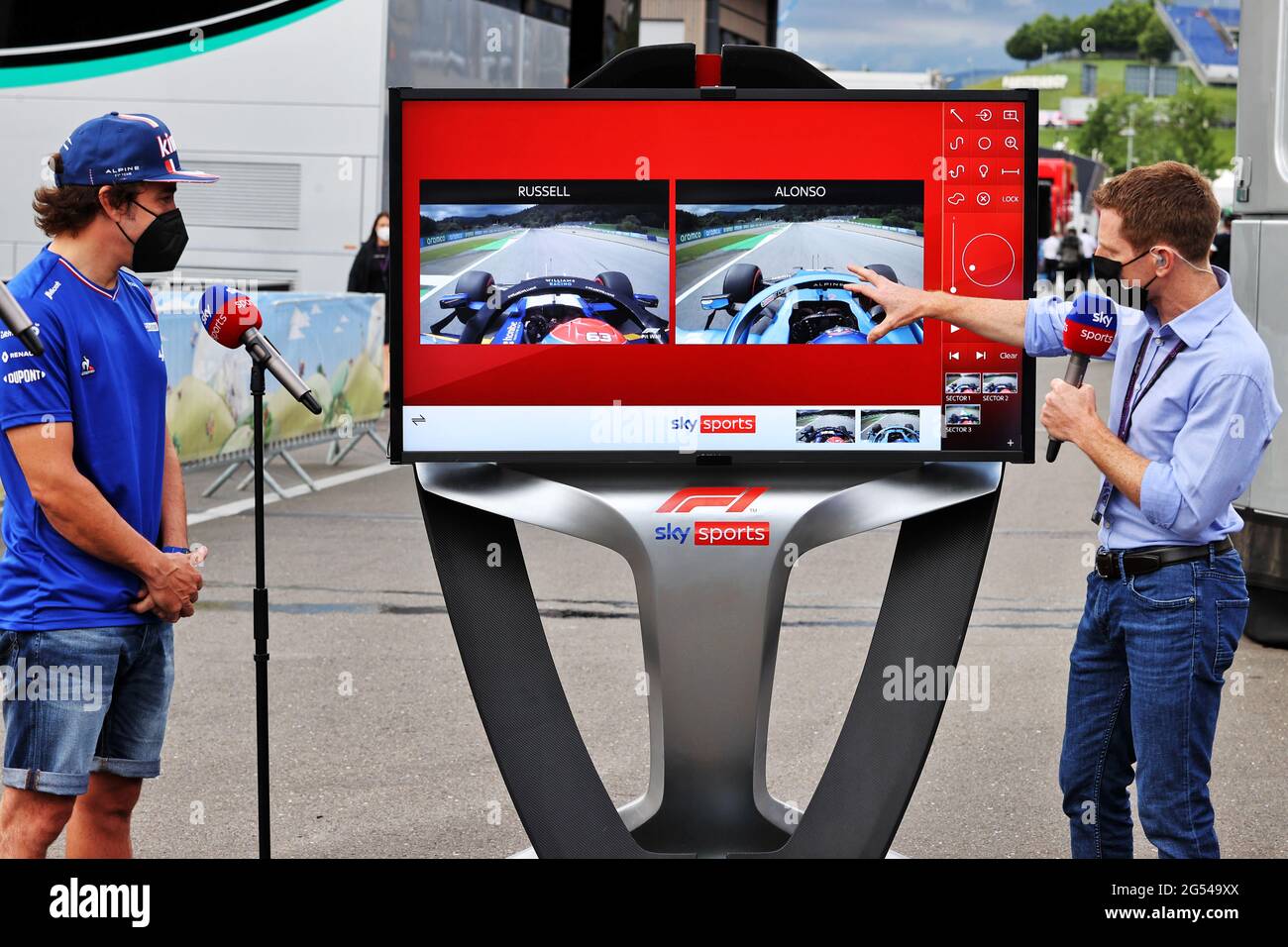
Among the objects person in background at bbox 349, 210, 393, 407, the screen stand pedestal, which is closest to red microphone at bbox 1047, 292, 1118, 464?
the screen stand pedestal

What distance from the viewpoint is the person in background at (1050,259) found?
43.7m

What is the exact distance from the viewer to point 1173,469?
385cm

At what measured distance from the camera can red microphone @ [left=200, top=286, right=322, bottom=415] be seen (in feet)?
13.4

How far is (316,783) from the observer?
6.16m

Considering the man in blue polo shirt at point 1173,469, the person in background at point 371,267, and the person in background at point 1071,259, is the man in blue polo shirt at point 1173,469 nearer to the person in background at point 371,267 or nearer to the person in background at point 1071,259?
the person in background at point 371,267

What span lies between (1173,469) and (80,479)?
2.39 meters

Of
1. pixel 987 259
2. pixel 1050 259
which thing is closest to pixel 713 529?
pixel 987 259

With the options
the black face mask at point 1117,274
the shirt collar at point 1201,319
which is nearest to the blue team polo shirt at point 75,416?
the black face mask at point 1117,274

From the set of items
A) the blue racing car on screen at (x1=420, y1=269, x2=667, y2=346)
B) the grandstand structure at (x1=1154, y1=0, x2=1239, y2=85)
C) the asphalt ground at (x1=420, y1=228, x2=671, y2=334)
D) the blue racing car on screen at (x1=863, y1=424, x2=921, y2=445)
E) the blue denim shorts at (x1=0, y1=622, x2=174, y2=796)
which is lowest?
the blue denim shorts at (x1=0, y1=622, x2=174, y2=796)

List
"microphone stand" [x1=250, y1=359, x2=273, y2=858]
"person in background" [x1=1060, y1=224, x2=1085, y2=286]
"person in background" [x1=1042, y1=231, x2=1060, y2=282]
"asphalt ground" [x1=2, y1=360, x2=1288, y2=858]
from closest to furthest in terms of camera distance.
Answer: "microphone stand" [x1=250, y1=359, x2=273, y2=858] < "asphalt ground" [x1=2, y1=360, x2=1288, y2=858] < "person in background" [x1=1060, y1=224, x2=1085, y2=286] < "person in background" [x1=1042, y1=231, x2=1060, y2=282]

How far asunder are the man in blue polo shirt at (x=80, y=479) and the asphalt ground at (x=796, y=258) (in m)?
1.24

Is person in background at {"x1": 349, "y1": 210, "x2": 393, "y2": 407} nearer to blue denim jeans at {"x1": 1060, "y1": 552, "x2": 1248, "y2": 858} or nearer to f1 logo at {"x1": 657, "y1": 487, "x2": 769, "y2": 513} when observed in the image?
f1 logo at {"x1": 657, "y1": 487, "x2": 769, "y2": 513}

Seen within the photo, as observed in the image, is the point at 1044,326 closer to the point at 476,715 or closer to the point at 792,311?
the point at 792,311

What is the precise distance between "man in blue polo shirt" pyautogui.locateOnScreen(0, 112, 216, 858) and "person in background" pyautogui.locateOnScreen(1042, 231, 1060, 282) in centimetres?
4082
